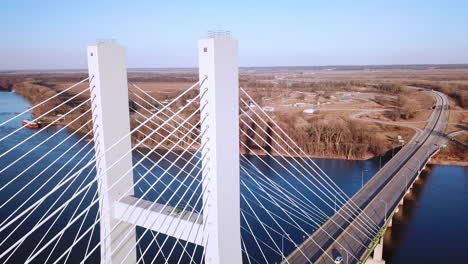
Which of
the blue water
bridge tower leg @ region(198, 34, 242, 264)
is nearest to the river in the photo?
the blue water

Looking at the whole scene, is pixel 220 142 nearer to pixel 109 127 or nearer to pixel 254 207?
pixel 109 127

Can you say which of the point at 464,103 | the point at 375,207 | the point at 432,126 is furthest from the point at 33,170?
the point at 464,103

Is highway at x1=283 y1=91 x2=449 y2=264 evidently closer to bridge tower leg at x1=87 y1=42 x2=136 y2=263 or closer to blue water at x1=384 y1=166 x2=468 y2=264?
blue water at x1=384 y1=166 x2=468 y2=264

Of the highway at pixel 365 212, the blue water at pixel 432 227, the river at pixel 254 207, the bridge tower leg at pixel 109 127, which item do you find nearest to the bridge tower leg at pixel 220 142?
the bridge tower leg at pixel 109 127

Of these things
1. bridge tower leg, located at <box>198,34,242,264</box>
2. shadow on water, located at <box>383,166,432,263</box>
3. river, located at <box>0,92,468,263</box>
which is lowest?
shadow on water, located at <box>383,166,432,263</box>

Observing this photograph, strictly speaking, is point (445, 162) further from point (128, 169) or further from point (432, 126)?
point (128, 169)
